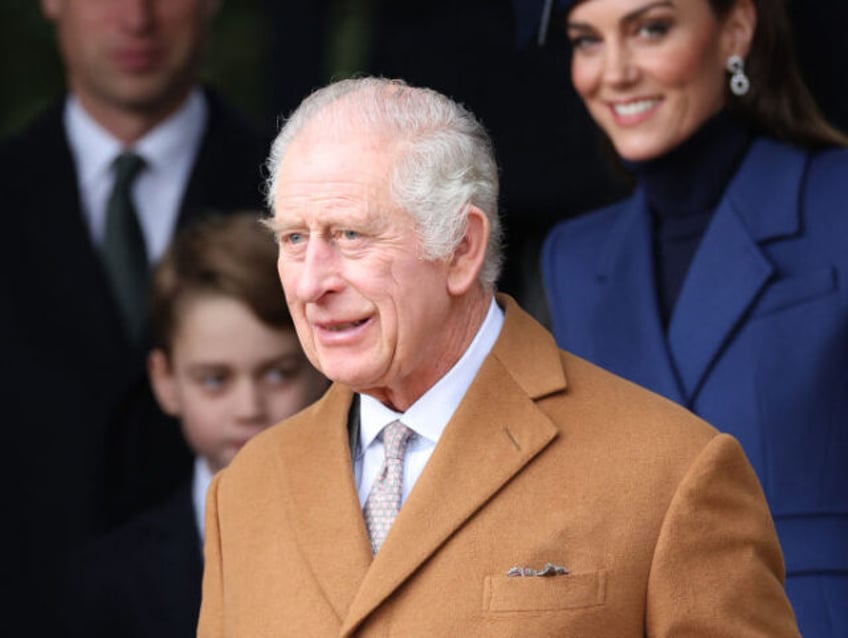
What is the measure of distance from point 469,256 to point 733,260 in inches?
40.3

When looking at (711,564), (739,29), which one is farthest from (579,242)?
(711,564)

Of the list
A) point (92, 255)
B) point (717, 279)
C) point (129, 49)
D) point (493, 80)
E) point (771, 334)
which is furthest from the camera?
point (493, 80)

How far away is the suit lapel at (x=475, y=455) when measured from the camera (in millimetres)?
2613

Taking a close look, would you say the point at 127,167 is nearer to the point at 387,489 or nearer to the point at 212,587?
the point at 212,587

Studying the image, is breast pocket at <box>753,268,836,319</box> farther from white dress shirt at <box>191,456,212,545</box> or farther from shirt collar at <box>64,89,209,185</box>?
shirt collar at <box>64,89,209,185</box>

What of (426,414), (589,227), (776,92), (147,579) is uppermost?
(776,92)

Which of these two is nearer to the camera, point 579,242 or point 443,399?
point 443,399

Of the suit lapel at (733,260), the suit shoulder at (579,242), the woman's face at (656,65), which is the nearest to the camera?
the suit lapel at (733,260)

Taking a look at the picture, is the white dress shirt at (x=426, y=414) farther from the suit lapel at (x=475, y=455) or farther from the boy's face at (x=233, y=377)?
the boy's face at (x=233, y=377)

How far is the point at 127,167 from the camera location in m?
4.72

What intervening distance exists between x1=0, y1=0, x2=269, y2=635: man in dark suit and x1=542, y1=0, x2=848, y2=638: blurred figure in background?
1.33m

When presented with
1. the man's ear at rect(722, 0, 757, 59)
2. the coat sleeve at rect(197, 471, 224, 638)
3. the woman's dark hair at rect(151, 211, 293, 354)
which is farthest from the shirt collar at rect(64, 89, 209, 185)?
the coat sleeve at rect(197, 471, 224, 638)

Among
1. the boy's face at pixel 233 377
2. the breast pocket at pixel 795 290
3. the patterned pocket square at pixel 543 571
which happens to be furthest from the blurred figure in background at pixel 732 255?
the patterned pocket square at pixel 543 571

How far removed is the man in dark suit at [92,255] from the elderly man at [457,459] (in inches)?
→ 77.1
